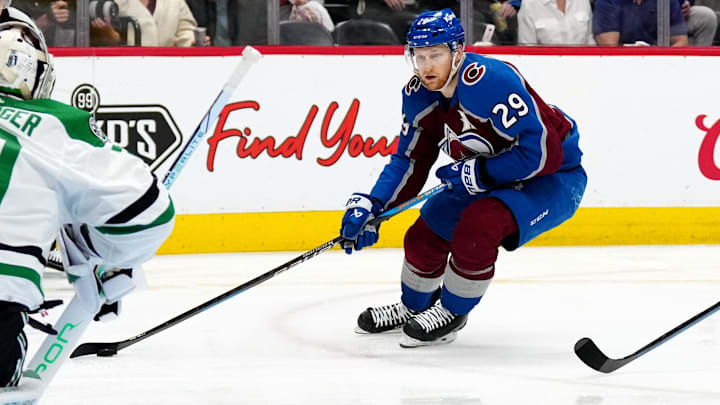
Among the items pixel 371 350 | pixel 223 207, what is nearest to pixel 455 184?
pixel 371 350

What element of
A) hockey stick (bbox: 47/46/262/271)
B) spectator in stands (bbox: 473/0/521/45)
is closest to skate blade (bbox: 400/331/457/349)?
hockey stick (bbox: 47/46/262/271)

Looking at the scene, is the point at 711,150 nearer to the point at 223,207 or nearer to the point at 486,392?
the point at 223,207

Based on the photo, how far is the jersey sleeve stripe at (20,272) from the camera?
4.39ft

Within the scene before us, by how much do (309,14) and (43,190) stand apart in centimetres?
362

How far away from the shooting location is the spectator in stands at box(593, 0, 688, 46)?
16.5 ft

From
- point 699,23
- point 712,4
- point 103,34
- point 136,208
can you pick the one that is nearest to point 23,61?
point 136,208

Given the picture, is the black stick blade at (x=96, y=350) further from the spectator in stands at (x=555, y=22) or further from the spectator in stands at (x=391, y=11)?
the spectator in stands at (x=555, y=22)

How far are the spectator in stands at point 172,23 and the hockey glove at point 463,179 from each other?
2.22 metres

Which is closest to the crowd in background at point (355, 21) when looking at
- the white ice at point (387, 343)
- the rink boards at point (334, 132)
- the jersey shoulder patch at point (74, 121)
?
the rink boards at point (334, 132)

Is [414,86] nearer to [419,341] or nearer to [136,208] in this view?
[419,341]

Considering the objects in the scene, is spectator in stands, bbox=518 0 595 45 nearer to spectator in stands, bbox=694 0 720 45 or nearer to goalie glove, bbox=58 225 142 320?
spectator in stands, bbox=694 0 720 45

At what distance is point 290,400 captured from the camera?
2.10 meters

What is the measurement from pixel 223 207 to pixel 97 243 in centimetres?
318

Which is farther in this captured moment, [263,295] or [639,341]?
[263,295]
